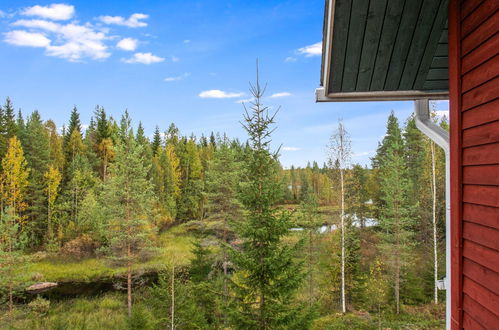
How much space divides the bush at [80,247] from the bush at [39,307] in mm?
9643

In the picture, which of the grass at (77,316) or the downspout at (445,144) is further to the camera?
the grass at (77,316)

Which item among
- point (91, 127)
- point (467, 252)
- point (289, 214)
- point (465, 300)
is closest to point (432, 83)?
point (467, 252)

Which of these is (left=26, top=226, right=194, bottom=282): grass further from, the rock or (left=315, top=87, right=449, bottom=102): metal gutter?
(left=315, top=87, right=449, bottom=102): metal gutter

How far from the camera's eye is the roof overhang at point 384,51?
10.1 feet

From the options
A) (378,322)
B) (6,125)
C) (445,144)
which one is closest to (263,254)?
(445,144)

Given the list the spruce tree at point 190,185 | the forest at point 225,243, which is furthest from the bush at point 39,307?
the spruce tree at point 190,185

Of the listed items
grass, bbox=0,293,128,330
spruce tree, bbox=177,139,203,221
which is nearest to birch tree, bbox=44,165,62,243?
spruce tree, bbox=177,139,203,221

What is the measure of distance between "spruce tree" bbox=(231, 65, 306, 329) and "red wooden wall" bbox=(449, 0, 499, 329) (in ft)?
17.5

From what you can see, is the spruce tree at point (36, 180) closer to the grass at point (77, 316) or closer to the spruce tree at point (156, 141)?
the grass at point (77, 316)

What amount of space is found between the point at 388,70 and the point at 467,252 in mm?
2193

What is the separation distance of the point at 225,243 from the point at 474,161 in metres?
7.08

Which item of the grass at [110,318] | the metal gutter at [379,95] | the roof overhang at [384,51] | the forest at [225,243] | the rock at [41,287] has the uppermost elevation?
the roof overhang at [384,51]

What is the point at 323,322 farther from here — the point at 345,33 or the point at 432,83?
the point at 345,33

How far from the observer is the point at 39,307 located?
47.7ft
